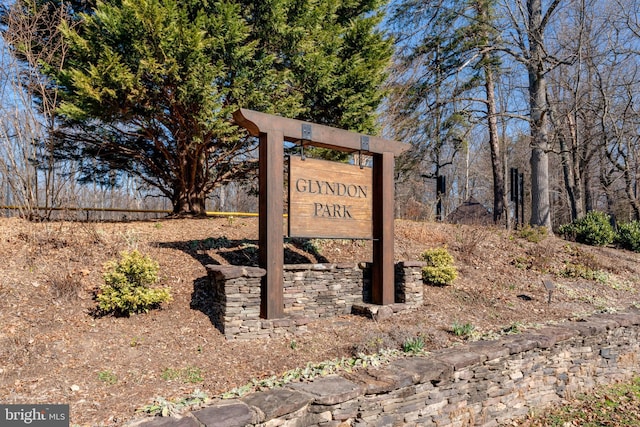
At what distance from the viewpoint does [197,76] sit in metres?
6.82

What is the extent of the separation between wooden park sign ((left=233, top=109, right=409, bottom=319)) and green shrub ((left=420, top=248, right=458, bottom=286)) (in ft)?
3.70

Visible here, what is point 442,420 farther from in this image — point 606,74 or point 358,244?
point 606,74

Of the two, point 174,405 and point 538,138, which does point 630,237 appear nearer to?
point 538,138

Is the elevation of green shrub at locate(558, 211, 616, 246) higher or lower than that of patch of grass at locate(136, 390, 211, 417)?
higher

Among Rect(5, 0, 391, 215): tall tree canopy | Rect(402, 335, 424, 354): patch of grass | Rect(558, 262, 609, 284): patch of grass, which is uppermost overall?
Rect(5, 0, 391, 215): tall tree canopy

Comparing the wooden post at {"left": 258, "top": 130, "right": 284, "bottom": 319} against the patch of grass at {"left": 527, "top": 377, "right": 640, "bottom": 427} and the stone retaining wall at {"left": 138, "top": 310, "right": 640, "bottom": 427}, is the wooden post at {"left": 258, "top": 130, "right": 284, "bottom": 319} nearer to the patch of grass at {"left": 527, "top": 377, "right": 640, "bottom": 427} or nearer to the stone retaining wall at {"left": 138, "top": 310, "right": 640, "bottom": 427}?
the stone retaining wall at {"left": 138, "top": 310, "right": 640, "bottom": 427}

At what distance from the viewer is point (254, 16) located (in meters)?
8.23

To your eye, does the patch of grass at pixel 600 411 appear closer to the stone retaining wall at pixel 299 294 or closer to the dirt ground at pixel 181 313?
the dirt ground at pixel 181 313

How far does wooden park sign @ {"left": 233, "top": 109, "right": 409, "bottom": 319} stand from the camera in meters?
4.65

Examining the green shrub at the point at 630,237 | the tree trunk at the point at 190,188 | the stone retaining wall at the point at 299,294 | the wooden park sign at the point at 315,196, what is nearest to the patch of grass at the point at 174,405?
the stone retaining wall at the point at 299,294

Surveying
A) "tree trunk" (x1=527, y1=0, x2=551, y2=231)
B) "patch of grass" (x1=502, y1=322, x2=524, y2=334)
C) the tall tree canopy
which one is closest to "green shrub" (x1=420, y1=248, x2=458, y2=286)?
"patch of grass" (x1=502, y1=322, x2=524, y2=334)

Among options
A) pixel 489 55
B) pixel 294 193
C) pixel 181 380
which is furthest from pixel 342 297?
pixel 489 55

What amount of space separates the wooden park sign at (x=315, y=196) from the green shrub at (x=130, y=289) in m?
1.22

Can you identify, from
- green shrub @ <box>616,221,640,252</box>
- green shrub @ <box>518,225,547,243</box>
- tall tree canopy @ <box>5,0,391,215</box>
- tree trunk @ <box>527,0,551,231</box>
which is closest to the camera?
tall tree canopy @ <box>5,0,391,215</box>
